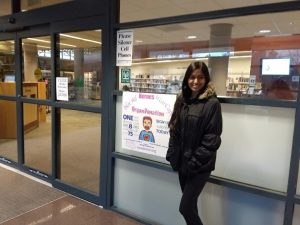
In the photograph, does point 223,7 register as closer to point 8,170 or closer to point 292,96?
point 292,96

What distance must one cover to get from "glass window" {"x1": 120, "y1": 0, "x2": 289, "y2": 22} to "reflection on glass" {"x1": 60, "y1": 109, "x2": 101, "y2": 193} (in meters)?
1.24

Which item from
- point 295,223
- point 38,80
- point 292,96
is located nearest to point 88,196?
point 295,223

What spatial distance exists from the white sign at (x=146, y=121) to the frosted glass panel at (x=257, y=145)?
516mm

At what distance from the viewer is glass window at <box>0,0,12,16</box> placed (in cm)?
395

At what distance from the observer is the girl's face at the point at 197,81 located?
1896 mm

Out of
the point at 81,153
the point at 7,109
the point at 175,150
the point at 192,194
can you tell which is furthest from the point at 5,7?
the point at 192,194

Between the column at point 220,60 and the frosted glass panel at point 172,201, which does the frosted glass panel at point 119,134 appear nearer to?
the frosted glass panel at point 172,201

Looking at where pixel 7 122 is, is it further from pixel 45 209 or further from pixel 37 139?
pixel 45 209

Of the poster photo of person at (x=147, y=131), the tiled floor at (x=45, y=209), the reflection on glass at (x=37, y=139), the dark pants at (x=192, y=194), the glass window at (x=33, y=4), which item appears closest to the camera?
the dark pants at (x=192, y=194)

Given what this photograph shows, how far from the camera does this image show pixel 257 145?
78.7 inches

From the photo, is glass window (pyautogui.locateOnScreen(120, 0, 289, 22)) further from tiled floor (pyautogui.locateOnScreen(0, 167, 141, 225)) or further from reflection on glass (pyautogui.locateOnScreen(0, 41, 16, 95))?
reflection on glass (pyautogui.locateOnScreen(0, 41, 16, 95))

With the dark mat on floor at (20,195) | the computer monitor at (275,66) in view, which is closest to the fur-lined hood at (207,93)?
the computer monitor at (275,66)

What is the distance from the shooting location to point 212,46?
238 cm

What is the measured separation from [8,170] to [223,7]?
376cm
